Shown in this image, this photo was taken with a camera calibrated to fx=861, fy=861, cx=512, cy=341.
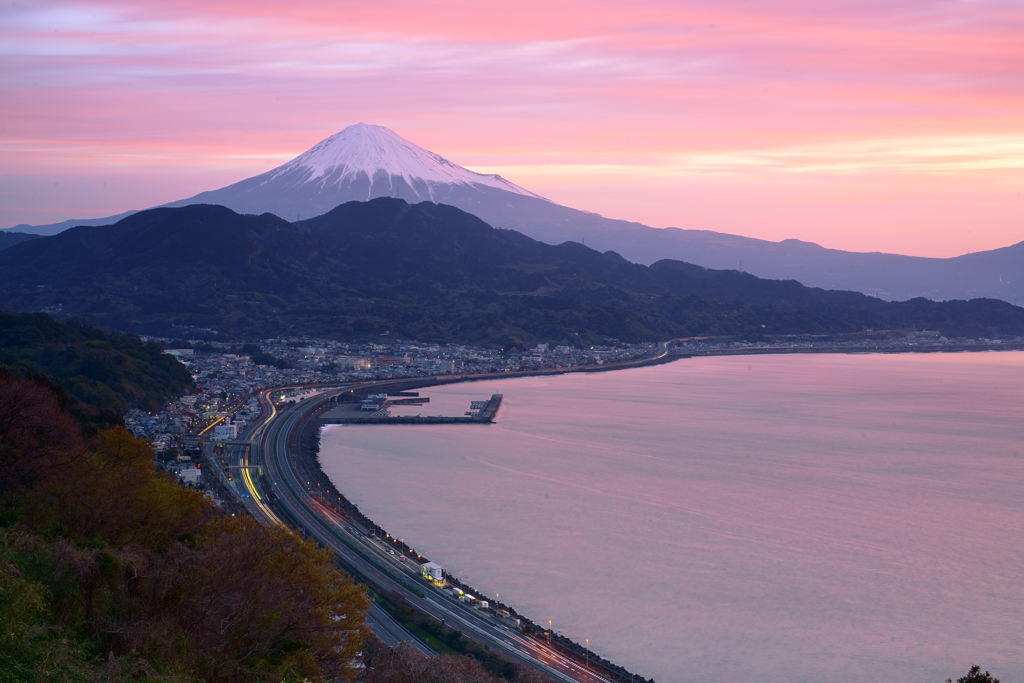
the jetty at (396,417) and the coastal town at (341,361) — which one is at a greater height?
the coastal town at (341,361)

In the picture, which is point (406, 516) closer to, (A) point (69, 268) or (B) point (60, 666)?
(B) point (60, 666)

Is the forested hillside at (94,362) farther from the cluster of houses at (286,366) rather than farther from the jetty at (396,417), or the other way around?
the jetty at (396,417)

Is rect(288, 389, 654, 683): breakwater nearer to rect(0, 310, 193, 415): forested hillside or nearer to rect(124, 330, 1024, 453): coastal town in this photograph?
rect(124, 330, 1024, 453): coastal town

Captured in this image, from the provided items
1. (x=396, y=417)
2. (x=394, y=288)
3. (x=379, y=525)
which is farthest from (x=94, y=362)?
(x=394, y=288)

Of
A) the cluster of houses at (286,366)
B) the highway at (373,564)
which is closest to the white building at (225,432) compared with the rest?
→ the cluster of houses at (286,366)

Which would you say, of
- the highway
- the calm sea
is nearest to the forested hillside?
the highway

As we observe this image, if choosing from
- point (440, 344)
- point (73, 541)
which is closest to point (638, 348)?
point (440, 344)

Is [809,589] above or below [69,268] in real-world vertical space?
below
